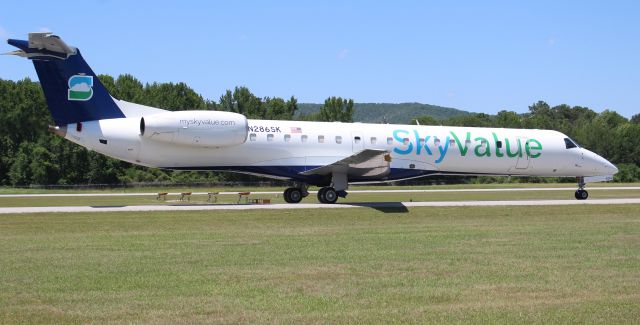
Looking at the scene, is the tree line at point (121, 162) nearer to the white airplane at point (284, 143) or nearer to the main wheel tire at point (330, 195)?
the white airplane at point (284, 143)

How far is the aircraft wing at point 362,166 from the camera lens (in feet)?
86.5

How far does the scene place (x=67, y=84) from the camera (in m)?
25.3

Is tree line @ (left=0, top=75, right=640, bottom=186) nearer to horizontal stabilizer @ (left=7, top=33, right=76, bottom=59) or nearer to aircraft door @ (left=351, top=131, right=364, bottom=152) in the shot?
horizontal stabilizer @ (left=7, top=33, right=76, bottom=59)

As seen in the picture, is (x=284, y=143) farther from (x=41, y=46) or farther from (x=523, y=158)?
(x=523, y=158)

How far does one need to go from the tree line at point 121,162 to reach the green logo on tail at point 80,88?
8245 millimetres

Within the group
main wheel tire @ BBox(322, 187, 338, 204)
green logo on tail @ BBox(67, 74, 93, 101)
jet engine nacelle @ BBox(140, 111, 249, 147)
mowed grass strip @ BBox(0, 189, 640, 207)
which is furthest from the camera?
mowed grass strip @ BBox(0, 189, 640, 207)

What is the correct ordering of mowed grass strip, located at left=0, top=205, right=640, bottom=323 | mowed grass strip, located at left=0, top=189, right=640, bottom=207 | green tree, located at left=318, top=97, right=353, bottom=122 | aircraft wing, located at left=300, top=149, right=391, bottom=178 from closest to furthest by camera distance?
1. mowed grass strip, located at left=0, top=205, right=640, bottom=323
2. aircraft wing, located at left=300, top=149, right=391, bottom=178
3. mowed grass strip, located at left=0, top=189, right=640, bottom=207
4. green tree, located at left=318, top=97, right=353, bottom=122

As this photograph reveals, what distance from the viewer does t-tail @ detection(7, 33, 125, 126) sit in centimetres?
2475

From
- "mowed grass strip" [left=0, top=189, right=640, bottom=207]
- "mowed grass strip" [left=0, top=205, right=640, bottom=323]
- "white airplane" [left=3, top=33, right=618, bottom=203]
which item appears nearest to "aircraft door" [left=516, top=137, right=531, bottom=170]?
"white airplane" [left=3, top=33, right=618, bottom=203]

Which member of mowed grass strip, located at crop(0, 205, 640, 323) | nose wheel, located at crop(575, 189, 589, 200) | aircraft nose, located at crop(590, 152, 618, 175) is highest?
aircraft nose, located at crop(590, 152, 618, 175)

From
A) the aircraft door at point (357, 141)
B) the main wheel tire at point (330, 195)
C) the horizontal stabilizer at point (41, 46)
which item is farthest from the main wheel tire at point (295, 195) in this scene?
the horizontal stabilizer at point (41, 46)

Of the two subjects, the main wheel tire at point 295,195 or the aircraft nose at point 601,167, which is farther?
the aircraft nose at point 601,167

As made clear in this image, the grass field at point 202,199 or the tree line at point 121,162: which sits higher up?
the tree line at point 121,162

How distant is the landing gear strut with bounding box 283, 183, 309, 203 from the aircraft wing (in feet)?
4.36
